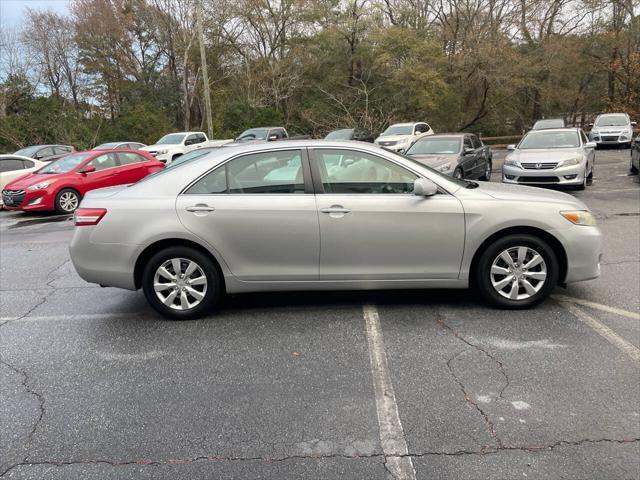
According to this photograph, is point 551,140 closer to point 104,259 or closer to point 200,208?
point 200,208

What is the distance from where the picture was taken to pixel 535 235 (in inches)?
177

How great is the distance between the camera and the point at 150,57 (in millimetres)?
38719

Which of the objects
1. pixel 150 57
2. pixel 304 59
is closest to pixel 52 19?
pixel 150 57

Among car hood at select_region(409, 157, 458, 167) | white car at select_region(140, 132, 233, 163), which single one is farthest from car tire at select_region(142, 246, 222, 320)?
white car at select_region(140, 132, 233, 163)

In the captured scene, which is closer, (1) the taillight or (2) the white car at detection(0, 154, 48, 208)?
(1) the taillight

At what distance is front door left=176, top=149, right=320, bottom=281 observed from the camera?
440 cm

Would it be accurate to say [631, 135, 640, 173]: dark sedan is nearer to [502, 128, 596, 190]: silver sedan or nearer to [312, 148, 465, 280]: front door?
[502, 128, 596, 190]: silver sedan

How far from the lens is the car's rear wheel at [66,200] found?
1196 centimetres

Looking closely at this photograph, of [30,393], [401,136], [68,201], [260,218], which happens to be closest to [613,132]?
[401,136]

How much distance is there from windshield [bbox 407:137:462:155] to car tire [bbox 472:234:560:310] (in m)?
8.30

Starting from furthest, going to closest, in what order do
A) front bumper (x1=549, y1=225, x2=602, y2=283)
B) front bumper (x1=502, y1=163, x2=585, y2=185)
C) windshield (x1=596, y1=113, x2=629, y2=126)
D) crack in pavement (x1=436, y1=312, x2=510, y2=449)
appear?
windshield (x1=596, y1=113, x2=629, y2=126)
front bumper (x1=502, y1=163, x2=585, y2=185)
front bumper (x1=549, y1=225, x2=602, y2=283)
crack in pavement (x1=436, y1=312, x2=510, y2=449)

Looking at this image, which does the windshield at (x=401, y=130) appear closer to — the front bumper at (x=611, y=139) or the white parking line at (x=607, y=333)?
the front bumper at (x=611, y=139)

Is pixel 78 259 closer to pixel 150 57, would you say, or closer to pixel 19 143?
pixel 19 143

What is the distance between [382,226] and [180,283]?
6.19ft
